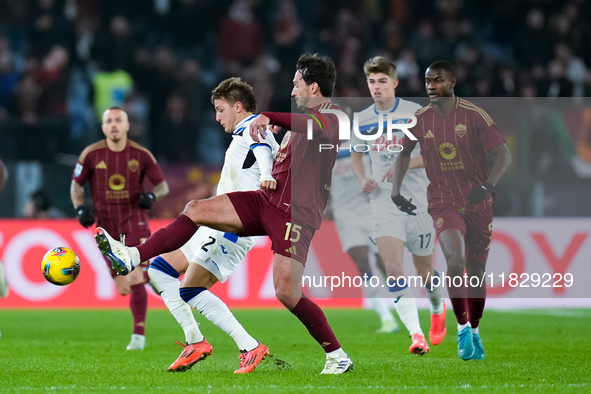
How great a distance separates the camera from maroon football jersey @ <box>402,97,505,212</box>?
7.34m

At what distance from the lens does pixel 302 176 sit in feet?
20.8

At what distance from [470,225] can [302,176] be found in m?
1.75

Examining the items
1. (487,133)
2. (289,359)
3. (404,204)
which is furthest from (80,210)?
(487,133)

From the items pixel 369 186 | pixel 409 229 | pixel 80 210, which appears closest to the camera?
pixel 369 186

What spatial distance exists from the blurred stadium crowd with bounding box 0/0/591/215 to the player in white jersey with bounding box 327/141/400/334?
16.2 ft

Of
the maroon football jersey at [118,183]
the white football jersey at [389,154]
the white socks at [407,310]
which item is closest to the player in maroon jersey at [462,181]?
the white football jersey at [389,154]

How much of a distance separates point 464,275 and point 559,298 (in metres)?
5.44

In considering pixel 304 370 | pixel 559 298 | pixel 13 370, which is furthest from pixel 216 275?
pixel 559 298

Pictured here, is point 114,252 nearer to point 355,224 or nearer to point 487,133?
point 487,133

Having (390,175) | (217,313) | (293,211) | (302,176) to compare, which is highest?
(302,176)

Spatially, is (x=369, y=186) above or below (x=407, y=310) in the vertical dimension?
above

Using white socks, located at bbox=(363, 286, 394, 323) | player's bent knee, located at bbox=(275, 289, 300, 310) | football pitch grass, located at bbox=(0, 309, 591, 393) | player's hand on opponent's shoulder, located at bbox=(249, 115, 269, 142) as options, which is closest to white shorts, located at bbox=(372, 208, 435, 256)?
football pitch grass, located at bbox=(0, 309, 591, 393)

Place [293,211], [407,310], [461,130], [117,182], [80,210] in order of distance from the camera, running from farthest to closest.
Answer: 1. [117,182]
2. [80,210]
3. [407,310]
4. [461,130]
5. [293,211]

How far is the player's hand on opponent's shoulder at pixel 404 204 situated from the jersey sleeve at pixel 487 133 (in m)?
0.92
